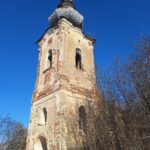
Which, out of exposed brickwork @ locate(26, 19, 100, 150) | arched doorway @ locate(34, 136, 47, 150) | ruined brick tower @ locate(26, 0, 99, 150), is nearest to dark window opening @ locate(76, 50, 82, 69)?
ruined brick tower @ locate(26, 0, 99, 150)

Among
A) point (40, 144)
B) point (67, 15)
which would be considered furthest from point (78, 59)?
point (40, 144)

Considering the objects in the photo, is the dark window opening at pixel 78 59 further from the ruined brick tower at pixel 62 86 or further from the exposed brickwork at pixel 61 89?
the exposed brickwork at pixel 61 89

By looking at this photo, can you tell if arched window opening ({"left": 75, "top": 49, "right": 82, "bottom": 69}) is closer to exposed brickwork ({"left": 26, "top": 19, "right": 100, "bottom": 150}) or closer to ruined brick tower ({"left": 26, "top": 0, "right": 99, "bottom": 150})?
ruined brick tower ({"left": 26, "top": 0, "right": 99, "bottom": 150})

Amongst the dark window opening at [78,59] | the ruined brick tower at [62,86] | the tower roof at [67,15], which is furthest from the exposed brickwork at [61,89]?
the tower roof at [67,15]

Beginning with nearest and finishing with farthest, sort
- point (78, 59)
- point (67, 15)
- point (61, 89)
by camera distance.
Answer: point (61, 89) < point (78, 59) < point (67, 15)

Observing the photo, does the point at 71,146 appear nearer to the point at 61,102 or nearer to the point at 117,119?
the point at 61,102

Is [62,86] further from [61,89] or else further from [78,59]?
[78,59]

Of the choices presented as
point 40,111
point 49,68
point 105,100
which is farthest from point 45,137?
point 105,100

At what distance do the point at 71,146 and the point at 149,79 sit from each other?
22.0 ft

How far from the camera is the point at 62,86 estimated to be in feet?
53.1

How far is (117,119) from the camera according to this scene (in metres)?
9.65

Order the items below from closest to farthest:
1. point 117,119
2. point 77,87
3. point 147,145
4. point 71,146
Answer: point 147,145 → point 117,119 → point 71,146 → point 77,87

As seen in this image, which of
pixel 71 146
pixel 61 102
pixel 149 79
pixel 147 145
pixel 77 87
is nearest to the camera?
pixel 147 145

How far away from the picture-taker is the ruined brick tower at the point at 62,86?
47.5 feet
